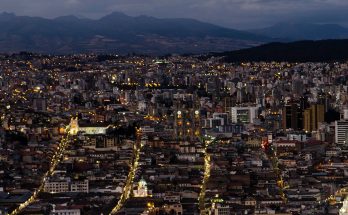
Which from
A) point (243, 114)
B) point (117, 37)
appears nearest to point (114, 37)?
point (117, 37)

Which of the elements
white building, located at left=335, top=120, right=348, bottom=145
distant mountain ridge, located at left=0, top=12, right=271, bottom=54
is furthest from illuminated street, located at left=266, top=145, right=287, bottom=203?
distant mountain ridge, located at left=0, top=12, right=271, bottom=54

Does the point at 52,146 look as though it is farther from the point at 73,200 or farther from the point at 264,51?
the point at 264,51

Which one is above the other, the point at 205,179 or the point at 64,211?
the point at 64,211

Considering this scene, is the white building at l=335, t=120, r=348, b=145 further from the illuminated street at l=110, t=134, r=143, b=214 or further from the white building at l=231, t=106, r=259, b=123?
the illuminated street at l=110, t=134, r=143, b=214

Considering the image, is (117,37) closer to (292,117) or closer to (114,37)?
(114,37)

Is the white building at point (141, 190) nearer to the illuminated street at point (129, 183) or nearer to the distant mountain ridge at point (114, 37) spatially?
the illuminated street at point (129, 183)

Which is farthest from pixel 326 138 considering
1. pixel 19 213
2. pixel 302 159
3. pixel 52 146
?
pixel 19 213
